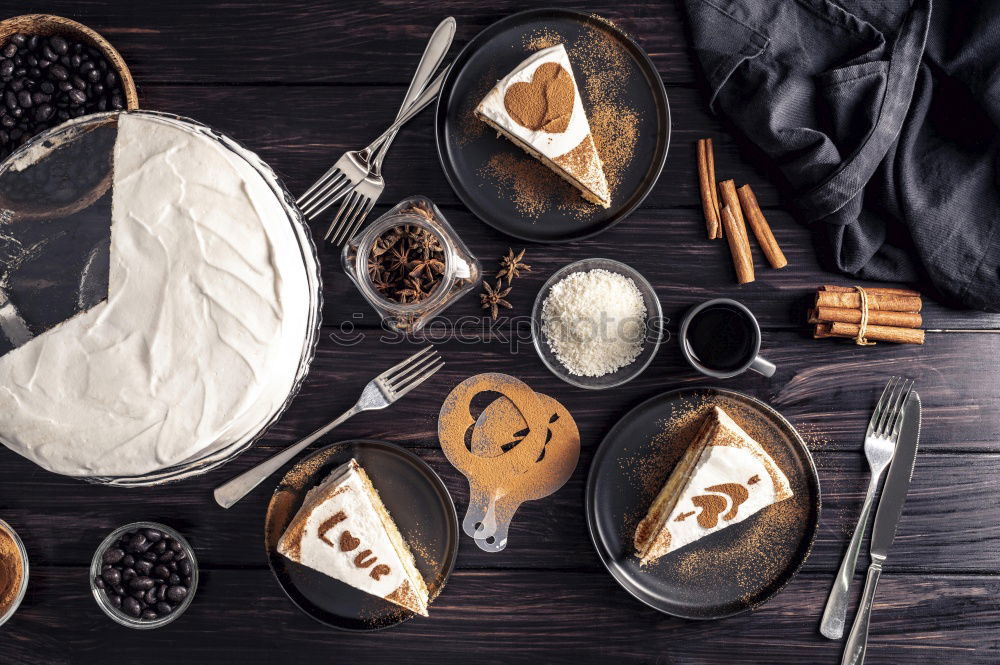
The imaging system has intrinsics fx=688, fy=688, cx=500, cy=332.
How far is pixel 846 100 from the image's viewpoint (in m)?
1.99

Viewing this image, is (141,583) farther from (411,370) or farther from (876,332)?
(876,332)

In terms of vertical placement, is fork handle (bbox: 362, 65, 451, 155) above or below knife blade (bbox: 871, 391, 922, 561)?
above

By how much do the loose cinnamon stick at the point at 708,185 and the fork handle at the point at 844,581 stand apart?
92 centimetres

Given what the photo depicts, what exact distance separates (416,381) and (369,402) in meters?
0.15

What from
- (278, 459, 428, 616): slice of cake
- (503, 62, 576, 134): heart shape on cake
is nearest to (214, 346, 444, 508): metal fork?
(278, 459, 428, 616): slice of cake

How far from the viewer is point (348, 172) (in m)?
2.07

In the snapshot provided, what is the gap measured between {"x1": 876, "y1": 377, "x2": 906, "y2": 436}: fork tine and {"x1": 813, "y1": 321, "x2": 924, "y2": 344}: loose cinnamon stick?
0.49 feet

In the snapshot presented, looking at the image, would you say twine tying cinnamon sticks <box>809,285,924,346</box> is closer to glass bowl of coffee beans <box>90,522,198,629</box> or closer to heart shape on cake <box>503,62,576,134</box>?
heart shape on cake <box>503,62,576,134</box>

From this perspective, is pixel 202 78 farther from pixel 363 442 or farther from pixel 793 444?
pixel 793 444

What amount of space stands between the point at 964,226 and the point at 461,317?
151 cm

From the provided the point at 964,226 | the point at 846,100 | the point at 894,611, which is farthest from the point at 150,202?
the point at 894,611

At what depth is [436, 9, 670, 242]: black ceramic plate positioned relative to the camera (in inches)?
80.7

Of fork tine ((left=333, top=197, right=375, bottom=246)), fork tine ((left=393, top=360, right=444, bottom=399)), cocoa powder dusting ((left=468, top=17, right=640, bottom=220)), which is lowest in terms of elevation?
fork tine ((left=393, top=360, right=444, bottom=399))

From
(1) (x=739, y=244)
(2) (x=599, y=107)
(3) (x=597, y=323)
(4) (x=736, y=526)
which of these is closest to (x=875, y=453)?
(4) (x=736, y=526)
